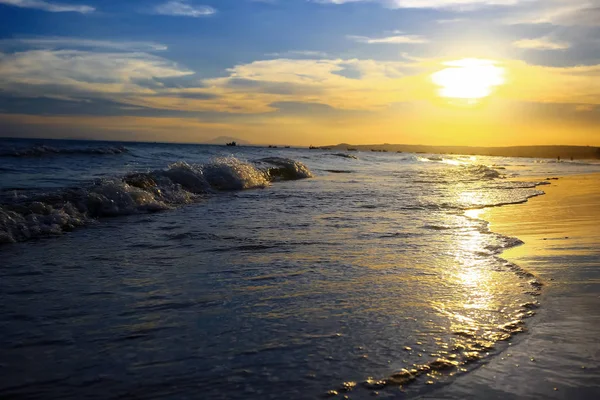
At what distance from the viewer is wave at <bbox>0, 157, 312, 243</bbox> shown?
23.2 feet

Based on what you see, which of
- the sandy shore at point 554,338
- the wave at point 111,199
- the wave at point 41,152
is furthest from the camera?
the wave at point 41,152

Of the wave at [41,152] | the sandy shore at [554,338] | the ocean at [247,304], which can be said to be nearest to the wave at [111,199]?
the ocean at [247,304]

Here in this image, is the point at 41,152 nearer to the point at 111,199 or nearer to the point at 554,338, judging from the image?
the point at 111,199

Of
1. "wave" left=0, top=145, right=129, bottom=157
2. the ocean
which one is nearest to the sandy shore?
the ocean

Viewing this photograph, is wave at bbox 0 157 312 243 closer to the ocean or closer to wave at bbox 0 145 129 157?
the ocean

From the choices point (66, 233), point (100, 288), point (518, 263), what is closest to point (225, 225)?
point (66, 233)

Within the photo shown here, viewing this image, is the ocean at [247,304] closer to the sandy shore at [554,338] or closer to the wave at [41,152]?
the sandy shore at [554,338]

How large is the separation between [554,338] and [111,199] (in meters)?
8.34

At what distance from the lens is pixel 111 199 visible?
31.2 feet

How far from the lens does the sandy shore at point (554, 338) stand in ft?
8.47

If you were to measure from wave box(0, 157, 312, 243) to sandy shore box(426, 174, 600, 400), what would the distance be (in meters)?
6.21

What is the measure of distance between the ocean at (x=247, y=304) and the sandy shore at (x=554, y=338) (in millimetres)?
122

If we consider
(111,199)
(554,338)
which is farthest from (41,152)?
(554,338)

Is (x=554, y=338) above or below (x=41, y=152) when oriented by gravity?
below
